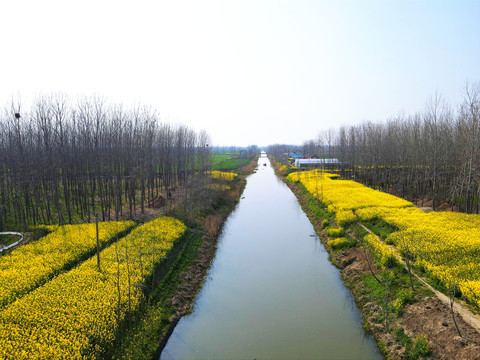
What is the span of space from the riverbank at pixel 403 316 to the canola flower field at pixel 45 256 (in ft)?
41.8

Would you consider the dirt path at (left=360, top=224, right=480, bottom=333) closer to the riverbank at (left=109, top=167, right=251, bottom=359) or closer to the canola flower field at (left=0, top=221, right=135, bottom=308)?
the riverbank at (left=109, top=167, right=251, bottom=359)

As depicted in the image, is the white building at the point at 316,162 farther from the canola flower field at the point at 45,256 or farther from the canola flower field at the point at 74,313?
the canola flower field at the point at 74,313

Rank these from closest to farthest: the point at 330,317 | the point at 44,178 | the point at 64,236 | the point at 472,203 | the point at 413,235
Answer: the point at 330,317
the point at 413,235
the point at 64,236
the point at 44,178
the point at 472,203

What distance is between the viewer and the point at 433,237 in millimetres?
13852

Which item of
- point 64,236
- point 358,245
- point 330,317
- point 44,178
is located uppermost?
point 44,178

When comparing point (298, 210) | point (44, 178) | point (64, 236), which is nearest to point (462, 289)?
point (64, 236)

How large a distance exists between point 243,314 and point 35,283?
8.17 metres

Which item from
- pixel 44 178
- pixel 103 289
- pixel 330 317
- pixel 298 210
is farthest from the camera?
pixel 298 210

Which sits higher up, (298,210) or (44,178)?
(44,178)

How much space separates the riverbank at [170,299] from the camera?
8742 millimetres

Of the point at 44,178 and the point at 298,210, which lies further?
the point at 298,210

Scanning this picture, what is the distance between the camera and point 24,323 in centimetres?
827

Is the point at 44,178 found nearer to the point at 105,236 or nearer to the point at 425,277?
the point at 105,236

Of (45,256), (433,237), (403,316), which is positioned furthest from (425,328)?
(45,256)
